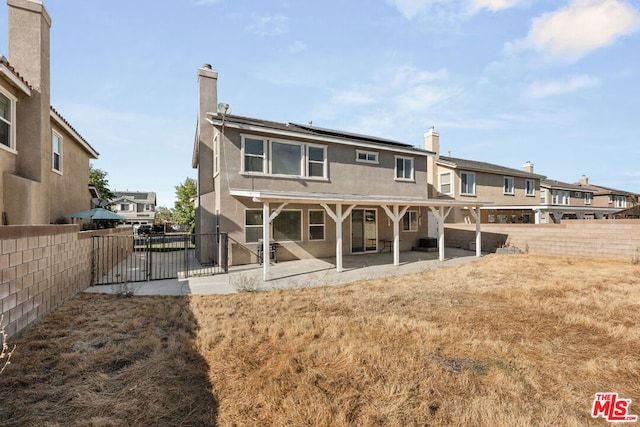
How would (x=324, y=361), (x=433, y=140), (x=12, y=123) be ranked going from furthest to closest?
(x=433, y=140), (x=12, y=123), (x=324, y=361)

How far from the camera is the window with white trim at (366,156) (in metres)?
16.2

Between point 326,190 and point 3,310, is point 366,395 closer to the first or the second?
point 3,310

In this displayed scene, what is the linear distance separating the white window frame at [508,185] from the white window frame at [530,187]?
1899mm

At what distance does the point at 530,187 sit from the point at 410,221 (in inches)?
688

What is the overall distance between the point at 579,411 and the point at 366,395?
2.37 meters

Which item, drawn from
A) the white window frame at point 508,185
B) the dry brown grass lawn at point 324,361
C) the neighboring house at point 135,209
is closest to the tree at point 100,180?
the neighboring house at point 135,209

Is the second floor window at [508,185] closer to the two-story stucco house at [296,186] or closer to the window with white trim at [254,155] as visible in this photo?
the two-story stucco house at [296,186]

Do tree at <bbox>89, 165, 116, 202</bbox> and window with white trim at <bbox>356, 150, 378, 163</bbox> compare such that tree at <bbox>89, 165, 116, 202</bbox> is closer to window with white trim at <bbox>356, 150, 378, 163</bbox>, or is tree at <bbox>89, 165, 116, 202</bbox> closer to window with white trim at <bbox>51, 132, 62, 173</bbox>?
window with white trim at <bbox>51, 132, 62, 173</bbox>

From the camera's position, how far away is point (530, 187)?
91.4ft

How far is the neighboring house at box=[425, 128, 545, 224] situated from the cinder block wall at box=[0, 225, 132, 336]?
786 inches

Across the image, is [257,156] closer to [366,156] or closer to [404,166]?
[366,156]

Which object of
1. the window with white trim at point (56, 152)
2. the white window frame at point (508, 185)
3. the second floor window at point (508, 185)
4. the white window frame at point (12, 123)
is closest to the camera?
the white window frame at point (12, 123)

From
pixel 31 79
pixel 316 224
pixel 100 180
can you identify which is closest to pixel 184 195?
pixel 100 180

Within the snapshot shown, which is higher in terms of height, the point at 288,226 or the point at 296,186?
the point at 296,186
